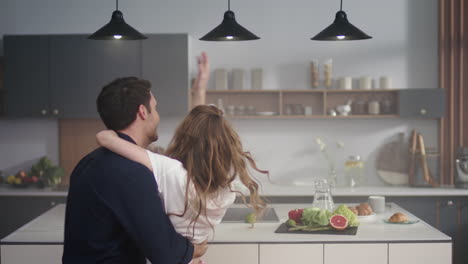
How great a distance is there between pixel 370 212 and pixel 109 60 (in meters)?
2.83

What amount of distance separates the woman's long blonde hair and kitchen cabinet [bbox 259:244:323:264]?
94 cm

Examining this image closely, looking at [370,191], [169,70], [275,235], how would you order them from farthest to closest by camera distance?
[169,70]
[370,191]
[275,235]

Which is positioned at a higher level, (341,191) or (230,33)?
(230,33)

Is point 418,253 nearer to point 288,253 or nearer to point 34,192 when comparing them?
point 288,253

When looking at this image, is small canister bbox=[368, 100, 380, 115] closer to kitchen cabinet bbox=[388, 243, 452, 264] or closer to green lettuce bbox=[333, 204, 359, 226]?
green lettuce bbox=[333, 204, 359, 226]

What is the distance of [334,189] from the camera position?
5363mm

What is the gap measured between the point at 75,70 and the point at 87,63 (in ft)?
0.40

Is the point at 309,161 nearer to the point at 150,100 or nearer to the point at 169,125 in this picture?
the point at 169,125

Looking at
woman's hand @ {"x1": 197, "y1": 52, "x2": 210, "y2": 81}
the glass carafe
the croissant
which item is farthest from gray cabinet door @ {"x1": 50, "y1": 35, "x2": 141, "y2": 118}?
the croissant

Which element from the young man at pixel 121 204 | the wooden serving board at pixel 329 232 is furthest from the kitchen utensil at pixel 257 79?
the young man at pixel 121 204

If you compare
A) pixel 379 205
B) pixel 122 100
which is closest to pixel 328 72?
pixel 379 205

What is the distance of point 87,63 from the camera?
5.40 meters

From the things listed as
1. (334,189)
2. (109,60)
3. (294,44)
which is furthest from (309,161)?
(109,60)

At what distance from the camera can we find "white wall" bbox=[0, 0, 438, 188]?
18.8 feet
